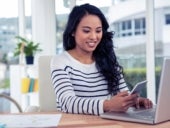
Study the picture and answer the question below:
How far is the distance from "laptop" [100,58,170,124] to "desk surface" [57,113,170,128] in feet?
0.07

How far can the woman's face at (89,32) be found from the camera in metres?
1.53

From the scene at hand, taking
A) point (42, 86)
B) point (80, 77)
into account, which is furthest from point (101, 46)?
point (42, 86)

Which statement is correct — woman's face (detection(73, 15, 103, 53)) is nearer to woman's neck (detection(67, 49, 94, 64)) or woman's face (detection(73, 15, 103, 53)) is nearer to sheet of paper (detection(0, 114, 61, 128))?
woman's neck (detection(67, 49, 94, 64))

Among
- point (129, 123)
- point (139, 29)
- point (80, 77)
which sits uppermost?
point (139, 29)

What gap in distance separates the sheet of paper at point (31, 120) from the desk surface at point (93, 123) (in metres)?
0.03

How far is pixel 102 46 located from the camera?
1.72 metres

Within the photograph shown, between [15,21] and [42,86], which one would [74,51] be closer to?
[42,86]

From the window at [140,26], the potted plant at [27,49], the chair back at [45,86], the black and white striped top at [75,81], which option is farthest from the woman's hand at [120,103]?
the potted plant at [27,49]

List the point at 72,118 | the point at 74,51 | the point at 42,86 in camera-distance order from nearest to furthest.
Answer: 1. the point at 72,118
2. the point at 74,51
3. the point at 42,86

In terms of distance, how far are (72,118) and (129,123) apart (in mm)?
236

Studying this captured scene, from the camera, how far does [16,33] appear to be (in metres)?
4.05

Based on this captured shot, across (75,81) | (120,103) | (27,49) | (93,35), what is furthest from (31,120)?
(27,49)

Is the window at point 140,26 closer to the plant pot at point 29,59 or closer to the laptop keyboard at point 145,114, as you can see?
the plant pot at point 29,59

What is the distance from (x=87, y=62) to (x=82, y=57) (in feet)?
0.13
